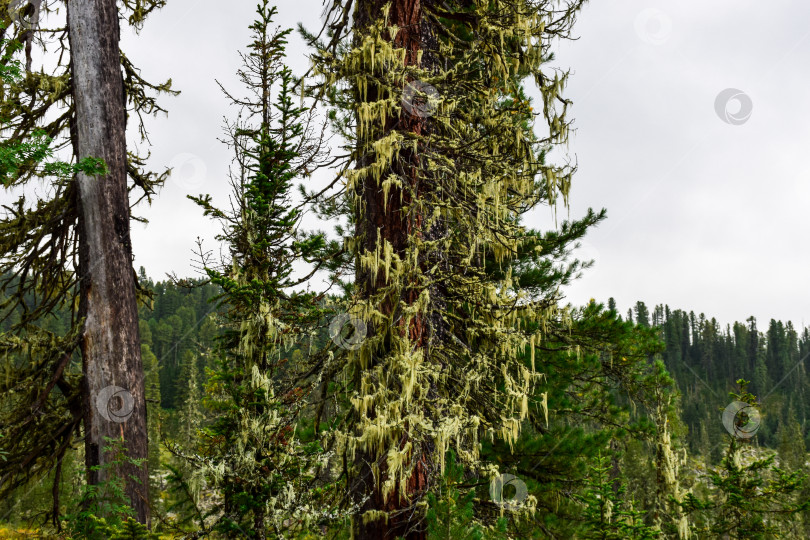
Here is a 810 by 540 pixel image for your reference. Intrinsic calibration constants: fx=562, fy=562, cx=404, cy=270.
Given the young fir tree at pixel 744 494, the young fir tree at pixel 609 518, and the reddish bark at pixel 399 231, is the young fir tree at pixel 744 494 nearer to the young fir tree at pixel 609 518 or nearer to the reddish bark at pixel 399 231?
the young fir tree at pixel 609 518

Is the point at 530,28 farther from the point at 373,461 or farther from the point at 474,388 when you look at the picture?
the point at 373,461

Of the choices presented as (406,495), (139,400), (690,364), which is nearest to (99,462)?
(139,400)

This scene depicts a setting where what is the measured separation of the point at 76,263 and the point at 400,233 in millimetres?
4275

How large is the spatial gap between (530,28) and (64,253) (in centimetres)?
647

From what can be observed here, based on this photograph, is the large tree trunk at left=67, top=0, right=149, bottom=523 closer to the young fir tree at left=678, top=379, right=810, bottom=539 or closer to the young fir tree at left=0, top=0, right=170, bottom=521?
the young fir tree at left=0, top=0, right=170, bottom=521

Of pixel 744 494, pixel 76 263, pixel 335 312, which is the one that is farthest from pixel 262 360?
pixel 744 494

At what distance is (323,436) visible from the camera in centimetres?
522

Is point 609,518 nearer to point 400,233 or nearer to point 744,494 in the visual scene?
point 744,494

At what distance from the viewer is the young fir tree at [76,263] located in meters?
6.21

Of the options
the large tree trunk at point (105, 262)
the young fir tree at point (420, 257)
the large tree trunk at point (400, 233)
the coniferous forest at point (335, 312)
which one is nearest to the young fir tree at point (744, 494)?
the coniferous forest at point (335, 312)

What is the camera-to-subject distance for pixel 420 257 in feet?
18.1

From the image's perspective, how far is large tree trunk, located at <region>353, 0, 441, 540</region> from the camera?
512 centimetres

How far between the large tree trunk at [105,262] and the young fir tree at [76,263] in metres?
0.01

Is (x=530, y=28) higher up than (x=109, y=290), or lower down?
higher up
